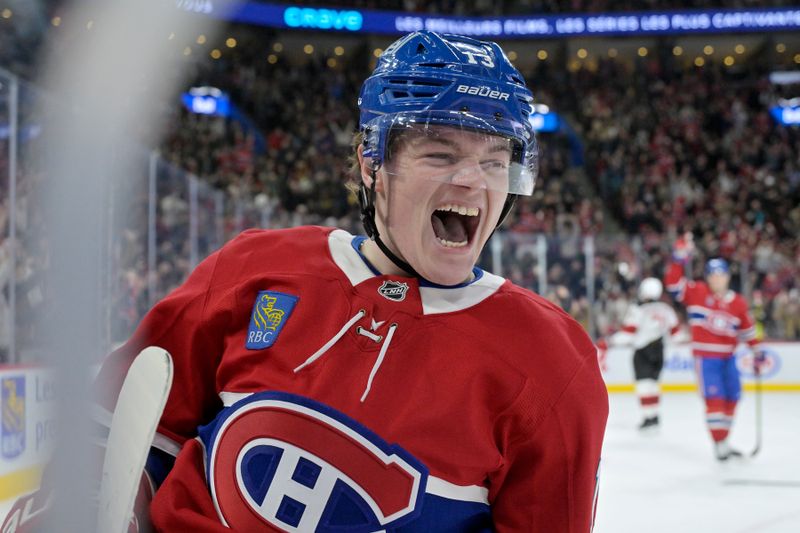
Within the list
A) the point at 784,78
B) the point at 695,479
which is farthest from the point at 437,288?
the point at 784,78

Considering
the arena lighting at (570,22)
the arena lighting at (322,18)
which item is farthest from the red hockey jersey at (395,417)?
the arena lighting at (570,22)

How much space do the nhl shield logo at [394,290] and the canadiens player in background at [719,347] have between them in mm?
4132

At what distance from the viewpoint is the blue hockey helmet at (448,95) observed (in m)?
1.04

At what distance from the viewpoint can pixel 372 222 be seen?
45.4 inches

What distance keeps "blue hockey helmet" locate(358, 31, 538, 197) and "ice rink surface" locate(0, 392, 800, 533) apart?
96.6 inches

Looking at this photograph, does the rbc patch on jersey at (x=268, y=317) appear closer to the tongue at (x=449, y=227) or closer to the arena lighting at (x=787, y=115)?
the tongue at (x=449, y=227)

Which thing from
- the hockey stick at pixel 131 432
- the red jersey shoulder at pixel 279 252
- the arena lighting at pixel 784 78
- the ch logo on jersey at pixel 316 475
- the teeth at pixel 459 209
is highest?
the arena lighting at pixel 784 78

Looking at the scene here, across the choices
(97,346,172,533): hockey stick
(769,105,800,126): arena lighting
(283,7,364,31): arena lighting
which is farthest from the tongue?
(769,105,800,126): arena lighting

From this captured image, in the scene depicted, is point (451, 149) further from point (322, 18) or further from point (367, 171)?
point (322, 18)

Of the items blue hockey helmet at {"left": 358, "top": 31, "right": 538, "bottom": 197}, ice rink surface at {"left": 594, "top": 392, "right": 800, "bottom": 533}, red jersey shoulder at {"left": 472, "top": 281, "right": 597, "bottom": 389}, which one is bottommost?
ice rink surface at {"left": 594, "top": 392, "right": 800, "bottom": 533}

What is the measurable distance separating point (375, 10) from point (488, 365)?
1365cm

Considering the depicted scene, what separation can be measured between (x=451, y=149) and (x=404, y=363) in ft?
0.91

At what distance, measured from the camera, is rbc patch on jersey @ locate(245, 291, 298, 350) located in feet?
3.51

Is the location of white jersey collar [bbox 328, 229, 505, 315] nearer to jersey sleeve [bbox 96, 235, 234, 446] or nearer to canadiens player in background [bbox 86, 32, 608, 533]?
canadiens player in background [bbox 86, 32, 608, 533]
